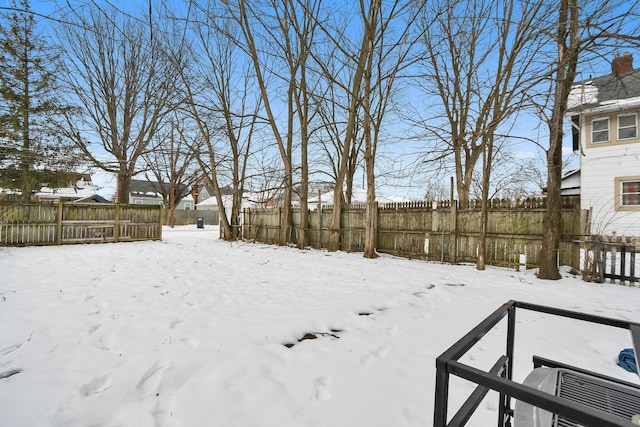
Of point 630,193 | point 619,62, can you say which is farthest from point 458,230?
point 630,193

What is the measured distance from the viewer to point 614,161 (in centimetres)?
1071

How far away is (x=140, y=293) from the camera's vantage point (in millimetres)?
4344

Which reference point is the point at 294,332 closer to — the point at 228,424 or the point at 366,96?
the point at 228,424

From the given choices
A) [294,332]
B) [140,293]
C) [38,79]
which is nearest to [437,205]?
[294,332]

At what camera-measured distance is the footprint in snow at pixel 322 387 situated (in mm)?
1979

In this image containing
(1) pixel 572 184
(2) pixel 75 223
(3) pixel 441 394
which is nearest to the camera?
(3) pixel 441 394

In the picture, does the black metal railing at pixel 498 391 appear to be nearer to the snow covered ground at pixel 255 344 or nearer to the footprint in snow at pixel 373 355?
the snow covered ground at pixel 255 344

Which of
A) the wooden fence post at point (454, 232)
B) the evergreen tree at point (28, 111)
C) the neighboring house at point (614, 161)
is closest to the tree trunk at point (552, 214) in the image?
the wooden fence post at point (454, 232)

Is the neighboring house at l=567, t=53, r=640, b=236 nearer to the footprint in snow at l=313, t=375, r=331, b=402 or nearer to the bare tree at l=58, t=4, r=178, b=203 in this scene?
the footprint in snow at l=313, t=375, r=331, b=402

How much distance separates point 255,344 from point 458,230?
273 inches

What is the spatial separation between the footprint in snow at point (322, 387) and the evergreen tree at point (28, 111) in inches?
496

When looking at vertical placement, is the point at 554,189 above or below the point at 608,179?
below

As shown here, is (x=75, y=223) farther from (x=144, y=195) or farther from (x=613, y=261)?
(x=144, y=195)

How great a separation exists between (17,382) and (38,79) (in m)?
13.5
